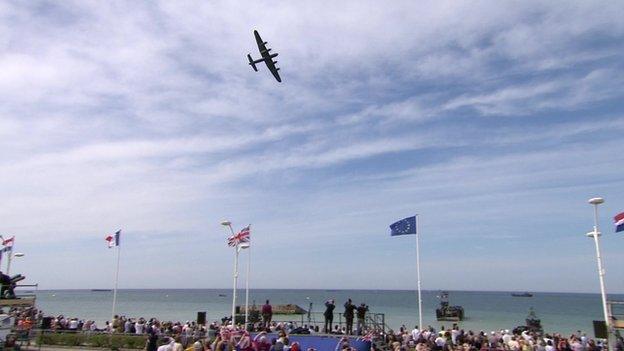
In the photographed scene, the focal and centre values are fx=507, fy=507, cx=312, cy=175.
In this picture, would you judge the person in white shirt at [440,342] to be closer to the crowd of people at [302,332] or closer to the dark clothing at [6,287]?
the crowd of people at [302,332]

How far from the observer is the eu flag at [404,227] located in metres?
25.7

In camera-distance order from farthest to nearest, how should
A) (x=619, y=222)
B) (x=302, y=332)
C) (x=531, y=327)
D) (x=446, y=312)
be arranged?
1. (x=446, y=312)
2. (x=531, y=327)
3. (x=302, y=332)
4. (x=619, y=222)

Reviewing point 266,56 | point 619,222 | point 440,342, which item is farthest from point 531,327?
point 266,56

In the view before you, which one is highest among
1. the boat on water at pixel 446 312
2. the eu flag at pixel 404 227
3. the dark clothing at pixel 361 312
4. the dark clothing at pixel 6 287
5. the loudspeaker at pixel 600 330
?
the eu flag at pixel 404 227

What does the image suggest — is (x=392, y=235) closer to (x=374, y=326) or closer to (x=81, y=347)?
(x=374, y=326)

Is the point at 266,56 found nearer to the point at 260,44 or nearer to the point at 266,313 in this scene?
the point at 260,44

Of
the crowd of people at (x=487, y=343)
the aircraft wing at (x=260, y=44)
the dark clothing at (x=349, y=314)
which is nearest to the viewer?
the crowd of people at (x=487, y=343)

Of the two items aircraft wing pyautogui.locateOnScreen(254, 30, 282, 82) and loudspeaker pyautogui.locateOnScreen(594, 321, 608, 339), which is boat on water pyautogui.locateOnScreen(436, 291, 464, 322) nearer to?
loudspeaker pyautogui.locateOnScreen(594, 321, 608, 339)

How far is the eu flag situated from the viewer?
84.2ft

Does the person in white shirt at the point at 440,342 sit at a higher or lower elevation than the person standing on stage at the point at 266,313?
lower

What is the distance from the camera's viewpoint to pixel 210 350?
15180mm

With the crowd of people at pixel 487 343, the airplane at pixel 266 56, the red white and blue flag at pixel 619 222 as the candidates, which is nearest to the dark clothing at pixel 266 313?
the crowd of people at pixel 487 343

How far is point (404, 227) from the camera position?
84.9 feet

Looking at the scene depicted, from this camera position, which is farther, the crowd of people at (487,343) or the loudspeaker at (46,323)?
the loudspeaker at (46,323)
